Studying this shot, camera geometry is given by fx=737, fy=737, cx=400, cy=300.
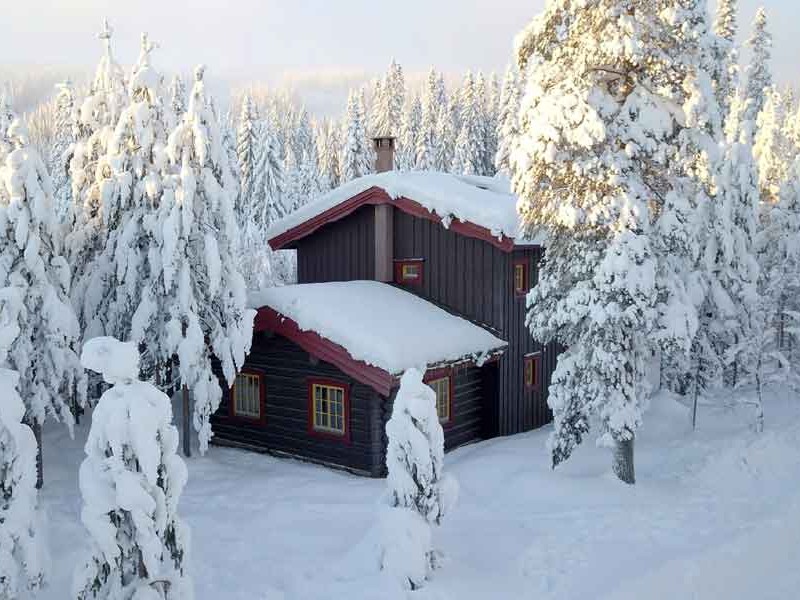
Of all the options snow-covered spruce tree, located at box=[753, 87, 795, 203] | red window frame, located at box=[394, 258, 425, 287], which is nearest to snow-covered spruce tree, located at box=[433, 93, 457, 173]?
snow-covered spruce tree, located at box=[753, 87, 795, 203]

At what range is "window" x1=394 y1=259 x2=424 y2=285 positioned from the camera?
2234 cm

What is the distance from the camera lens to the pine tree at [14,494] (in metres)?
8.90

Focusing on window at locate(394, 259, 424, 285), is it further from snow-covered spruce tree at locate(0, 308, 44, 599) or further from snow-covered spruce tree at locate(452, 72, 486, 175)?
snow-covered spruce tree at locate(452, 72, 486, 175)

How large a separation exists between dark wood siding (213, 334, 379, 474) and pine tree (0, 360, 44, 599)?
9132 millimetres

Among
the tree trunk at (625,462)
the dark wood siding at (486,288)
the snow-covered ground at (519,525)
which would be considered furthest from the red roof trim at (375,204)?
the tree trunk at (625,462)

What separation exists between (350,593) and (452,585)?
163 cm

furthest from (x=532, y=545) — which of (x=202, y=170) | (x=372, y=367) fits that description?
(x=202, y=170)

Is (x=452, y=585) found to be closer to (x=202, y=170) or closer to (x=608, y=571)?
(x=608, y=571)

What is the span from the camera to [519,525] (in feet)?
46.9

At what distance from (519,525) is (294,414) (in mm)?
7030

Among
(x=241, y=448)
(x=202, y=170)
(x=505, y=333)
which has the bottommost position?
(x=241, y=448)

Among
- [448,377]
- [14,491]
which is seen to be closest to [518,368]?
[448,377]

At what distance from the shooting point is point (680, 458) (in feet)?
62.5

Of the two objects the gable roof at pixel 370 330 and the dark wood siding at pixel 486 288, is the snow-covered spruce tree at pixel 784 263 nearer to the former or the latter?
the dark wood siding at pixel 486 288
